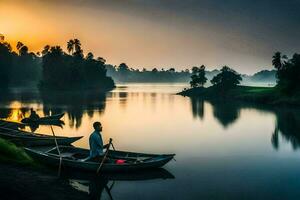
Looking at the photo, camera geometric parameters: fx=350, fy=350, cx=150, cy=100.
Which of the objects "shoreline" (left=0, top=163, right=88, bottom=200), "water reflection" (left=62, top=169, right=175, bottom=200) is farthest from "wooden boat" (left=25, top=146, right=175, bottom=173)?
"shoreline" (left=0, top=163, right=88, bottom=200)

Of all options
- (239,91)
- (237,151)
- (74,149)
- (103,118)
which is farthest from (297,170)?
(239,91)

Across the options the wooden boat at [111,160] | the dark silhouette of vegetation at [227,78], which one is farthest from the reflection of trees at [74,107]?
the dark silhouette of vegetation at [227,78]

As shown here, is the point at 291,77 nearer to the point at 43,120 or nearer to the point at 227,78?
the point at 227,78

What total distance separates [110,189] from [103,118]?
42622 mm

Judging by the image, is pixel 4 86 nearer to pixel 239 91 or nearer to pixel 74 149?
pixel 239 91

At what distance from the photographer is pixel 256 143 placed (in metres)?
40.4

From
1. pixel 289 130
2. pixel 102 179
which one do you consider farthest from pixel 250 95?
pixel 102 179

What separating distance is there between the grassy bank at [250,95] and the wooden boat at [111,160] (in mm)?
70286

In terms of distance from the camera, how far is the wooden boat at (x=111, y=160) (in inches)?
924

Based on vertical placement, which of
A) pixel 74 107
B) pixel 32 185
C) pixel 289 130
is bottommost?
pixel 289 130

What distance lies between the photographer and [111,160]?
24391mm

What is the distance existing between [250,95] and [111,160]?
92431 mm

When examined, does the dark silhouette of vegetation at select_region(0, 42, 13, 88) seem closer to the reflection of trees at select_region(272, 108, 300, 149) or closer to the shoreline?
the reflection of trees at select_region(272, 108, 300, 149)

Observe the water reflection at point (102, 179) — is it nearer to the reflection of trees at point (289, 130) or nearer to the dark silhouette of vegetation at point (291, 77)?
the reflection of trees at point (289, 130)
